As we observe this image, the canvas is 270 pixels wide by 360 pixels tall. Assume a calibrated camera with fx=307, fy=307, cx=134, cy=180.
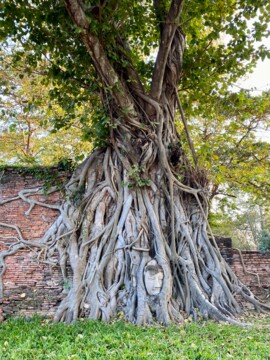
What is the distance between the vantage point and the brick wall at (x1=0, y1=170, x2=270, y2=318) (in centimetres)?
433

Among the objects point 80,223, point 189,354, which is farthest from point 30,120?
point 189,354

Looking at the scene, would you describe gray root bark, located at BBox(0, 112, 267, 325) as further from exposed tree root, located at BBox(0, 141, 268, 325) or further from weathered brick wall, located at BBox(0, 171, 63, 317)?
weathered brick wall, located at BBox(0, 171, 63, 317)

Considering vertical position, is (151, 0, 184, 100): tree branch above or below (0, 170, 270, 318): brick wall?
above

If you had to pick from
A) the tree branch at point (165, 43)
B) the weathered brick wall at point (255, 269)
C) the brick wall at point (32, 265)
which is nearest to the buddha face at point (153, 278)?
the brick wall at point (32, 265)

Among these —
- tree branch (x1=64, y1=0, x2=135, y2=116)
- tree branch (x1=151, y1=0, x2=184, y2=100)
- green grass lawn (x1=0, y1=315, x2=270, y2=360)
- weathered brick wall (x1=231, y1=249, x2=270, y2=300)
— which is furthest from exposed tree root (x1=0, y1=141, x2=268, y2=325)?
tree branch (x1=151, y1=0, x2=184, y2=100)

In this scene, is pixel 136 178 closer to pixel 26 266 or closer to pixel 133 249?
pixel 133 249

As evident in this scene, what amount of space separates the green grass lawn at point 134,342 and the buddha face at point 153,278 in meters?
0.50

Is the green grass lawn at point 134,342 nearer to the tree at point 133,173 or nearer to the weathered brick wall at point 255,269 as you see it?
the tree at point 133,173

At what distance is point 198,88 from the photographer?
18.4ft

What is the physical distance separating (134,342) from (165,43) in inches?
158

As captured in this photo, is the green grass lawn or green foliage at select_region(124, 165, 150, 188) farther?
green foliage at select_region(124, 165, 150, 188)

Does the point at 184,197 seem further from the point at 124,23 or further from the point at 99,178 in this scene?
the point at 124,23

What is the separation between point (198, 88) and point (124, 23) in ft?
5.59

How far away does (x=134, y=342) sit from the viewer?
251 centimetres
